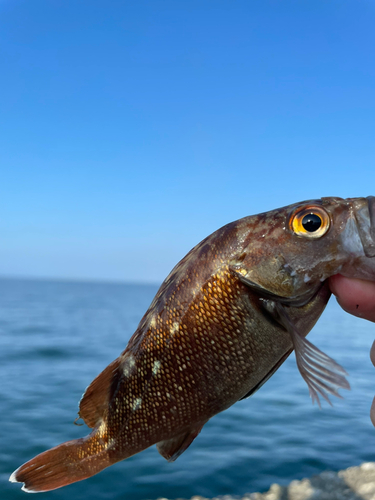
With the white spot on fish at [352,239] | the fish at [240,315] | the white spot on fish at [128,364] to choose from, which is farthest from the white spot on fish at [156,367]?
the white spot on fish at [352,239]

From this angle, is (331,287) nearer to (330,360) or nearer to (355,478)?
(330,360)

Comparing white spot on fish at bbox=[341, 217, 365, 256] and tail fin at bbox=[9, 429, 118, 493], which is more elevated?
white spot on fish at bbox=[341, 217, 365, 256]

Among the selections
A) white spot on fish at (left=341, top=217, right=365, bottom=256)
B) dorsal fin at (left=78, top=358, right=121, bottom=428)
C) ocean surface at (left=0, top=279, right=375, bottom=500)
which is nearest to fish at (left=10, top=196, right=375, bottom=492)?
white spot on fish at (left=341, top=217, right=365, bottom=256)

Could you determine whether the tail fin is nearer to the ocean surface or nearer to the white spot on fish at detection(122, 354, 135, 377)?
the white spot on fish at detection(122, 354, 135, 377)

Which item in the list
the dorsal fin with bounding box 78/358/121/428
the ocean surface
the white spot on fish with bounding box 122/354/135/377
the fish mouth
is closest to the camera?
the fish mouth

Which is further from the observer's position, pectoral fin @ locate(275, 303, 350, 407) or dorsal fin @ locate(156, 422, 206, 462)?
→ dorsal fin @ locate(156, 422, 206, 462)

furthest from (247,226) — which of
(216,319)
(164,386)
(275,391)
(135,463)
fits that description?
(275,391)
